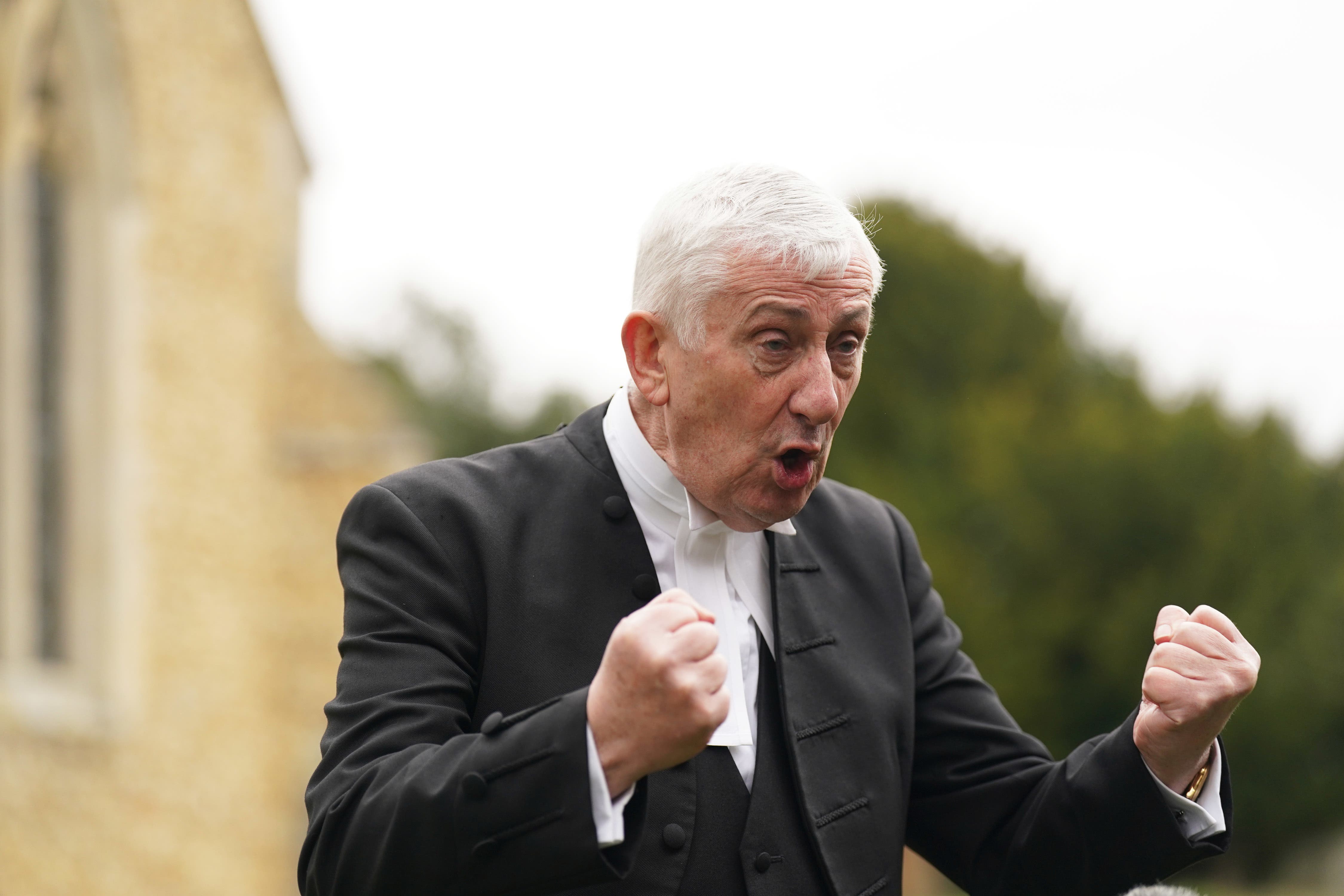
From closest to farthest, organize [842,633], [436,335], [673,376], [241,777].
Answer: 1. [673,376]
2. [842,633]
3. [241,777]
4. [436,335]

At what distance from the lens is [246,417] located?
12.8m

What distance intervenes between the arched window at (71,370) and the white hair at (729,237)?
9.28 metres

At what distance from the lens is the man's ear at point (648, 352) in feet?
7.54

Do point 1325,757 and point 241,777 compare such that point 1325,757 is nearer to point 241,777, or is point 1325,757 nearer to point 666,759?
point 241,777

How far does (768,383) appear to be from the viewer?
2182 mm

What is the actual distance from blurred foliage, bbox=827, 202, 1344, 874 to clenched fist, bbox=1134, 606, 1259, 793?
15.0m

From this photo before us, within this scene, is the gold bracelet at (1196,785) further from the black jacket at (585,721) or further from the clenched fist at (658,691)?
the clenched fist at (658,691)

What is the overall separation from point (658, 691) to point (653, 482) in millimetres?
750

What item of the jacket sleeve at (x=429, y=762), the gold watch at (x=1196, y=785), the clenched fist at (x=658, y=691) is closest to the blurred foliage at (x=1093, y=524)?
the gold watch at (x=1196, y=785)

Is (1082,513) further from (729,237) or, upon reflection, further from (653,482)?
(729,237)

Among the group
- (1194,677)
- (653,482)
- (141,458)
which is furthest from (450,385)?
(1194,677)

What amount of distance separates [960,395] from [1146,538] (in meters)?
8.24

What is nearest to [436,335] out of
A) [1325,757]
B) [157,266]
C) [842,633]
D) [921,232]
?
[921,232]

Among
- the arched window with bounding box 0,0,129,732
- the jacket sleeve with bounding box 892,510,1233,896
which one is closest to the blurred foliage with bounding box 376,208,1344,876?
the arched window with bounding box 0,0,129,732
